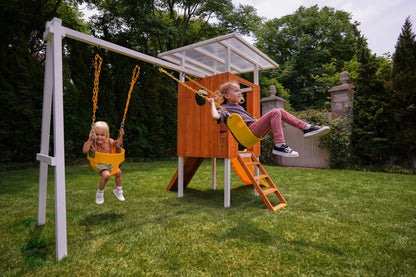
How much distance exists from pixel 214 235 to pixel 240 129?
1.27m

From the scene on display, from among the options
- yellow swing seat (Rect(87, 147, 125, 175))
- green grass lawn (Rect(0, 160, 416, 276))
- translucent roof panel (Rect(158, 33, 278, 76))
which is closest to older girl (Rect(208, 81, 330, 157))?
green grass lawn (Rect(0, 160, 416, 276))

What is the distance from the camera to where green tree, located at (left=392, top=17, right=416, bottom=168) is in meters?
7.05

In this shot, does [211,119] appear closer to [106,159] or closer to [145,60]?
[145,60]

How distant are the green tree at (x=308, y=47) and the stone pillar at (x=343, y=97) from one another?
12.2 m

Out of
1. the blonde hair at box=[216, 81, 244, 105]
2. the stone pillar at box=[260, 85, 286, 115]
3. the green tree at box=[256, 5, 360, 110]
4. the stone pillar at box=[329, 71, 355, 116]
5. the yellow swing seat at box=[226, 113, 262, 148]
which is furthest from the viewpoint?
the green tree at box=[256, 5, 360, 110]

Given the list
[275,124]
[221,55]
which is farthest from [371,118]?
[275,124]

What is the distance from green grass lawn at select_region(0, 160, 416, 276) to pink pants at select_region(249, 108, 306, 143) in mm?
1170

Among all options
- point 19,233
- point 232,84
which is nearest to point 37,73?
point 19,233

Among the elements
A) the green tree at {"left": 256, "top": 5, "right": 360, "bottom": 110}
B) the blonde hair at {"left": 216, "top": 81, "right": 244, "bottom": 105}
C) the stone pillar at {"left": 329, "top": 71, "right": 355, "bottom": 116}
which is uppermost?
the green tree at {"left": 256, "top": 5, "right": 360, "bottom": 110}

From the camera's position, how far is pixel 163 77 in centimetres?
1088

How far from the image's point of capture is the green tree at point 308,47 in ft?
67.4

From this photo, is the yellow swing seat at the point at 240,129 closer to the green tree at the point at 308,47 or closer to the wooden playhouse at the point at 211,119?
the wooden playhouse at the point at 211,119

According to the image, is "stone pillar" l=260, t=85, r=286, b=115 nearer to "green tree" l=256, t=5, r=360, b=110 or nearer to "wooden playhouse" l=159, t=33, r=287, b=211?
"wooden playhouse" l=159, t=33, r=287, b=211

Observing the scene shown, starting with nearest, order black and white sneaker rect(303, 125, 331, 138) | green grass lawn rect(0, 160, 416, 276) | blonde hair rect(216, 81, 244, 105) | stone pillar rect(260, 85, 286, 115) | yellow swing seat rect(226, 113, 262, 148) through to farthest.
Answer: green grass lawn rect(0, 160, 416, 276) < black and white sneaker rect(303, 125, 331, 138) < yellow swing seat rect(226, 113, 262, 148) < blonde hair rect(216, 81, 244, 105) < stone pillar rect(260, 85, 286, 115)
